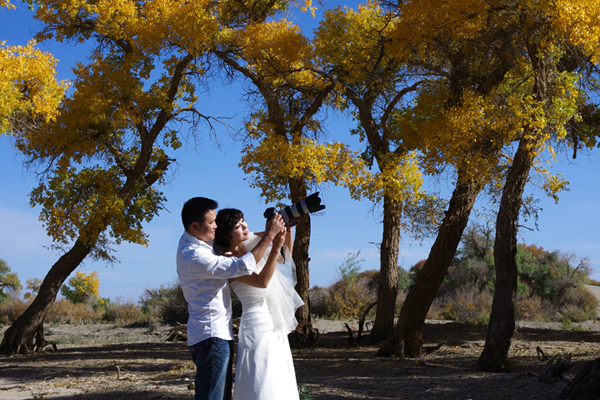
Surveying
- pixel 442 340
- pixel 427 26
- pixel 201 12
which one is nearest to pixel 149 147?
pixel 201 12

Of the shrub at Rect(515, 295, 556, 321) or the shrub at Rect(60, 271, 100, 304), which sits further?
the shrub at Rect(60, 271, 100, 304)

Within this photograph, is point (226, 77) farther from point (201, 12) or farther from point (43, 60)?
point (43, 60)

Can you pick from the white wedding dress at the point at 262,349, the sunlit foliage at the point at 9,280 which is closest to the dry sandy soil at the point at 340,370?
the white wedding dress at the point at 262,349

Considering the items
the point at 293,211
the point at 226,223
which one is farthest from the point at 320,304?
the point at 226,223

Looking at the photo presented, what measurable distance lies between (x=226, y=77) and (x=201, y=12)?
2.00m

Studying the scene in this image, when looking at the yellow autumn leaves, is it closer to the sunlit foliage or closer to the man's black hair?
the man's black hair

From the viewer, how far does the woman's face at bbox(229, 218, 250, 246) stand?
11.4 ft

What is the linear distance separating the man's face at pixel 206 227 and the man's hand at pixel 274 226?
0.38 metres

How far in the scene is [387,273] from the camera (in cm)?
1159

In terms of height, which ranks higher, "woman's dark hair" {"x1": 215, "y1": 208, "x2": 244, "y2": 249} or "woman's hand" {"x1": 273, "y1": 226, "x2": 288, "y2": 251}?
"woman's dark hair" {"x1": 215, "y1": 208, "x2": 244, "y2": 249}

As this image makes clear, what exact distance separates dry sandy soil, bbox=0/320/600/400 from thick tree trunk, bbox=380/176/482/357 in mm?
386

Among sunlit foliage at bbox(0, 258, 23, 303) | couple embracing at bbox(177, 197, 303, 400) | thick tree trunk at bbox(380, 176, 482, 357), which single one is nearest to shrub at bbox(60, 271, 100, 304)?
sunlit foliage at bbox(0, 258, 23, 303)

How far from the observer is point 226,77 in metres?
12.6

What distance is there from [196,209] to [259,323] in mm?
867
